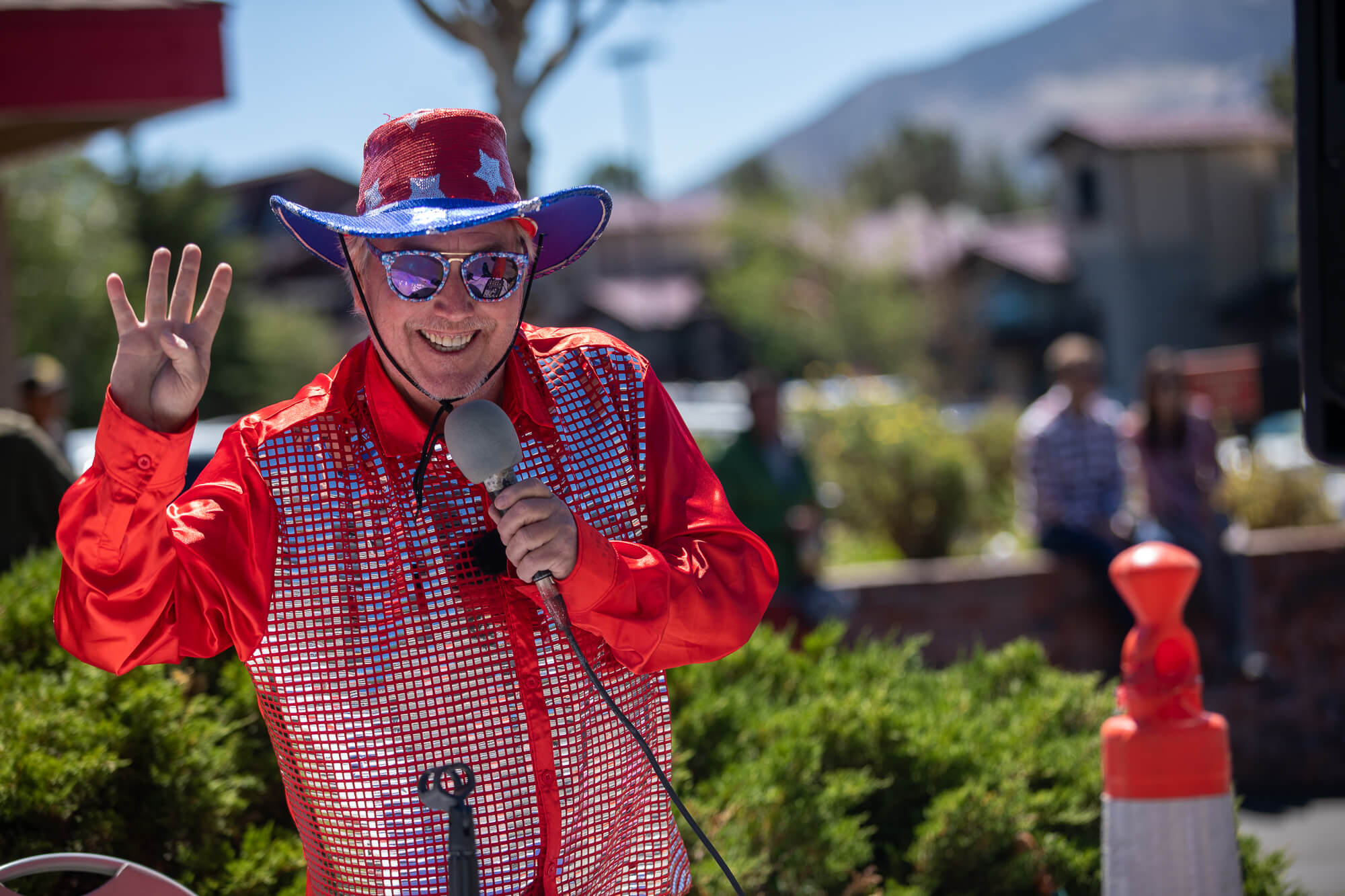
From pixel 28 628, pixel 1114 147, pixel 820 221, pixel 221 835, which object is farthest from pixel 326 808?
pixel 820 221

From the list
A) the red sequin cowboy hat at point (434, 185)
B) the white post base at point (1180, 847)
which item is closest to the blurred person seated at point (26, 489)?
the red sequin cowboy hat at point (434, 185)

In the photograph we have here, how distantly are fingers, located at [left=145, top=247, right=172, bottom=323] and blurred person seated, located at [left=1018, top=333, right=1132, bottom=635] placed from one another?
6432 mm

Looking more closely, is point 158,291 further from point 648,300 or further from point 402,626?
point 648,300

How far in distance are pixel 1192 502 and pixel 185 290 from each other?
6836mm

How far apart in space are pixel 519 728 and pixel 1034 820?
86.9 inches

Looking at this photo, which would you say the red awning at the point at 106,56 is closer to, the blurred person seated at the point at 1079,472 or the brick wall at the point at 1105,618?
the brick wall at the point at 1105,618

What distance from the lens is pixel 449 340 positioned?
6.64 feet

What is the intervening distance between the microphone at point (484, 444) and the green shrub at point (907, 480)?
9.09 meters

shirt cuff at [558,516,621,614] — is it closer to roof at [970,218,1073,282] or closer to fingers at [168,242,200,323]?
fingers at [168,242,200,323]

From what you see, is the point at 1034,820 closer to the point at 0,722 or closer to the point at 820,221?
the point at 0,722

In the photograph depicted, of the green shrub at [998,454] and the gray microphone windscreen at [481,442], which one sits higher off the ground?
the gray microphone windscreen at [481,442]

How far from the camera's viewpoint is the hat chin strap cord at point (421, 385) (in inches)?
79.7

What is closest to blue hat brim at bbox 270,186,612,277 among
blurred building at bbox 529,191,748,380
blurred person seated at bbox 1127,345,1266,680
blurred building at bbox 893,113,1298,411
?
blurred person seated at bbox 1127,345,1266,680

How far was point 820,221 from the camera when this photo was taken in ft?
156
